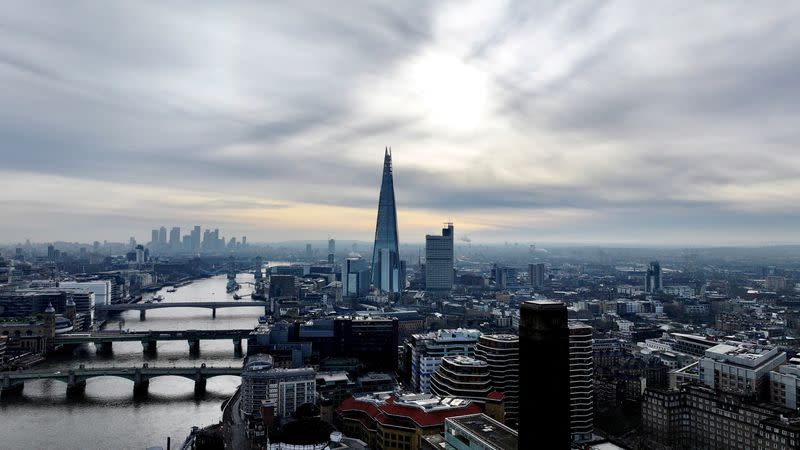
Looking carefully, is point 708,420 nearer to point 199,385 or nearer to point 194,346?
point 199,385

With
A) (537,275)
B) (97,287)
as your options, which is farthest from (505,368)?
→ (537,275)

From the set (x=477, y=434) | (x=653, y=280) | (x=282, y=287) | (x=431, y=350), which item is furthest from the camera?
(x=653, y=280)

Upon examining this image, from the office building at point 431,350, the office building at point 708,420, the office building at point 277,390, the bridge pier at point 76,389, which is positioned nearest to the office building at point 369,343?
the office building at point 431,350

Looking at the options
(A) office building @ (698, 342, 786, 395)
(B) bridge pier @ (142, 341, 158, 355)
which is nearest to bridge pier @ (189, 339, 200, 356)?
(B) bridge pier @ (142, 341, 158, 355)

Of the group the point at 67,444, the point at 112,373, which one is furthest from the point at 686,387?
the point at 112,373

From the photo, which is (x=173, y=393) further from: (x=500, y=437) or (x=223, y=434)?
(x=500, y=437)

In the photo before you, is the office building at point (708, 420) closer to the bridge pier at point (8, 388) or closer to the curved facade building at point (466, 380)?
the curved facade building at point (466, 380)

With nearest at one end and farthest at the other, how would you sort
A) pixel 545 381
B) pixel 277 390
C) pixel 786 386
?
1. pixel 545 381
2. pixel 277 390
3. pixel 786 386
